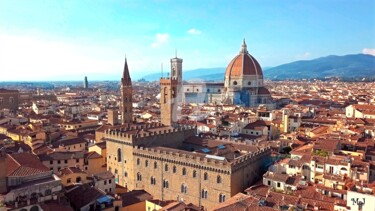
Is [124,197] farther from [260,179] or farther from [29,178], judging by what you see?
[260,179]

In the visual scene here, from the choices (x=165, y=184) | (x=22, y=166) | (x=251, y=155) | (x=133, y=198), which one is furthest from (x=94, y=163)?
(x=251, y=155)

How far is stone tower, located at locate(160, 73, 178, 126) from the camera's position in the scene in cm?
5447

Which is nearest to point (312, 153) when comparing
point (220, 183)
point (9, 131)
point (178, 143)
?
point (220, 183)

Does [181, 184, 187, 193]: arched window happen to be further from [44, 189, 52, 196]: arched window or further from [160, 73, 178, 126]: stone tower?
[160, 73, 178, 126]: stone tower

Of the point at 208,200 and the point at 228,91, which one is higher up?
the point at 228,91

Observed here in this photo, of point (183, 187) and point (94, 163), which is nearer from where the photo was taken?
point (183, 187)

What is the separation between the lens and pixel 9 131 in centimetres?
6050

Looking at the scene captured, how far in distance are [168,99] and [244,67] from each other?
58076mm

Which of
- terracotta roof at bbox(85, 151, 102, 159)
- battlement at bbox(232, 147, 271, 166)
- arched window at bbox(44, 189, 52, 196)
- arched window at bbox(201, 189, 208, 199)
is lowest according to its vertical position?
arched window at bbox(201, 189, 208, 199)

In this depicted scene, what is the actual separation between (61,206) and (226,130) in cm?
4158

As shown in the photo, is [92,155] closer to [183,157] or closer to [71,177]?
[71,177]

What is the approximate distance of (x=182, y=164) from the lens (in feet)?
117

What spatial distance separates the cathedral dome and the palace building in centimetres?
6372

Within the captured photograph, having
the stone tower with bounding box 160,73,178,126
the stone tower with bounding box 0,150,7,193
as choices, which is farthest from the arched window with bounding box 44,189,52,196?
the stone tower with bounding box 160,73,178,126
